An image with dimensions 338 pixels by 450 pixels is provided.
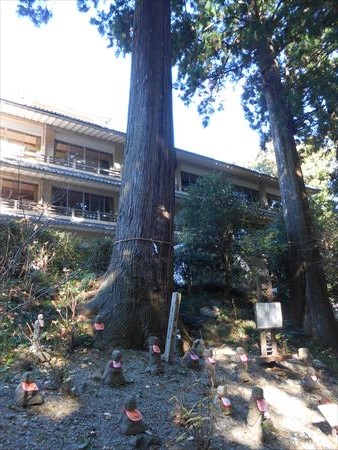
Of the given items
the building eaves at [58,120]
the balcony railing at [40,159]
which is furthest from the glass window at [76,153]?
the building eaves at [58,120]

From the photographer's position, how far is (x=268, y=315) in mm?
6184

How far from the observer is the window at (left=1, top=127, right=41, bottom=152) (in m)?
18.8

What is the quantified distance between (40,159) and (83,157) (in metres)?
2.68

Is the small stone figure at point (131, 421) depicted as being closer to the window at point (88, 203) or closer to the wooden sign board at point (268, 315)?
the wooden sign board at point (268, 315)

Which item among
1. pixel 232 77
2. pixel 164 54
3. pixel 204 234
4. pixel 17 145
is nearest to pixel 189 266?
pixel 204 234

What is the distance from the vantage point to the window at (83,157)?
2025 cm

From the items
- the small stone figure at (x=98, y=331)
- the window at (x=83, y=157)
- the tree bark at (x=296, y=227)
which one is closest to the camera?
the small stone figure at (x=98, y=331)

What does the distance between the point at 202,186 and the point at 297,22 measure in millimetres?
5446

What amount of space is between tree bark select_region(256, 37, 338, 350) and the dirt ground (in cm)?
480

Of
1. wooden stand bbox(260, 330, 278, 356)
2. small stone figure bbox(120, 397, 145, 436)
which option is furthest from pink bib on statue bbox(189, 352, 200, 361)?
small stone figure bbox(120, 397, 145, 436)

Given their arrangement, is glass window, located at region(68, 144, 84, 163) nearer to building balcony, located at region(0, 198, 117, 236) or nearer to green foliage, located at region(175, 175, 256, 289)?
building balcony, located at region(0, 198, 117, 236)

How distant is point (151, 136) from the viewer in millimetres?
6980

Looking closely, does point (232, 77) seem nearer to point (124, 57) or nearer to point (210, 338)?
point (124, 57)

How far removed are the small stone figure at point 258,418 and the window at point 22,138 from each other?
1855 centimetres
